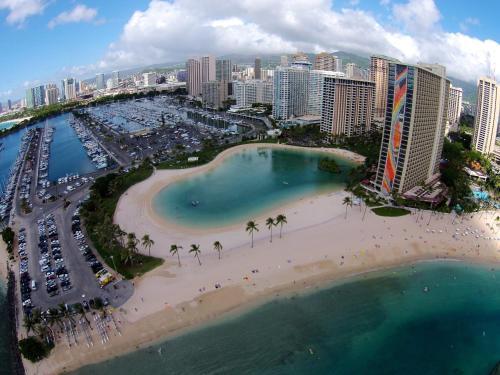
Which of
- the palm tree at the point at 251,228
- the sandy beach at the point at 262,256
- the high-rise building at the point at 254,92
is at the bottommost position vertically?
the sandy beach at the point at 262,256

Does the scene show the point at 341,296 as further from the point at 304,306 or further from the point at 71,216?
the point at 71,216

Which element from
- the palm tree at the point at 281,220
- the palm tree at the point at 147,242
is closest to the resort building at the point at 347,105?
the palm tree at the point at 281,220

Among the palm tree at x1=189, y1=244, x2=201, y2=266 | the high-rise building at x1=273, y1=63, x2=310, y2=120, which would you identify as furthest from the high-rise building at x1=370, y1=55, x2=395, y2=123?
the palm tree at x1=189, y1=244, x2=201, y2=266

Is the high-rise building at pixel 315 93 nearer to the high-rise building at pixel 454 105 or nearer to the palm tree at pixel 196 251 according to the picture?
the high-rise building at pixel 454 105

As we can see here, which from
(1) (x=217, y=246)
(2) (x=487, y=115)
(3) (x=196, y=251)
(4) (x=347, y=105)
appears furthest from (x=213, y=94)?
(1) (x=217, y=246)

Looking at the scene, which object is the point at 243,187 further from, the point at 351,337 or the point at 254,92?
the point at 254,92

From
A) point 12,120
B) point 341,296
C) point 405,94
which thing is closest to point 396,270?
point 341,296
